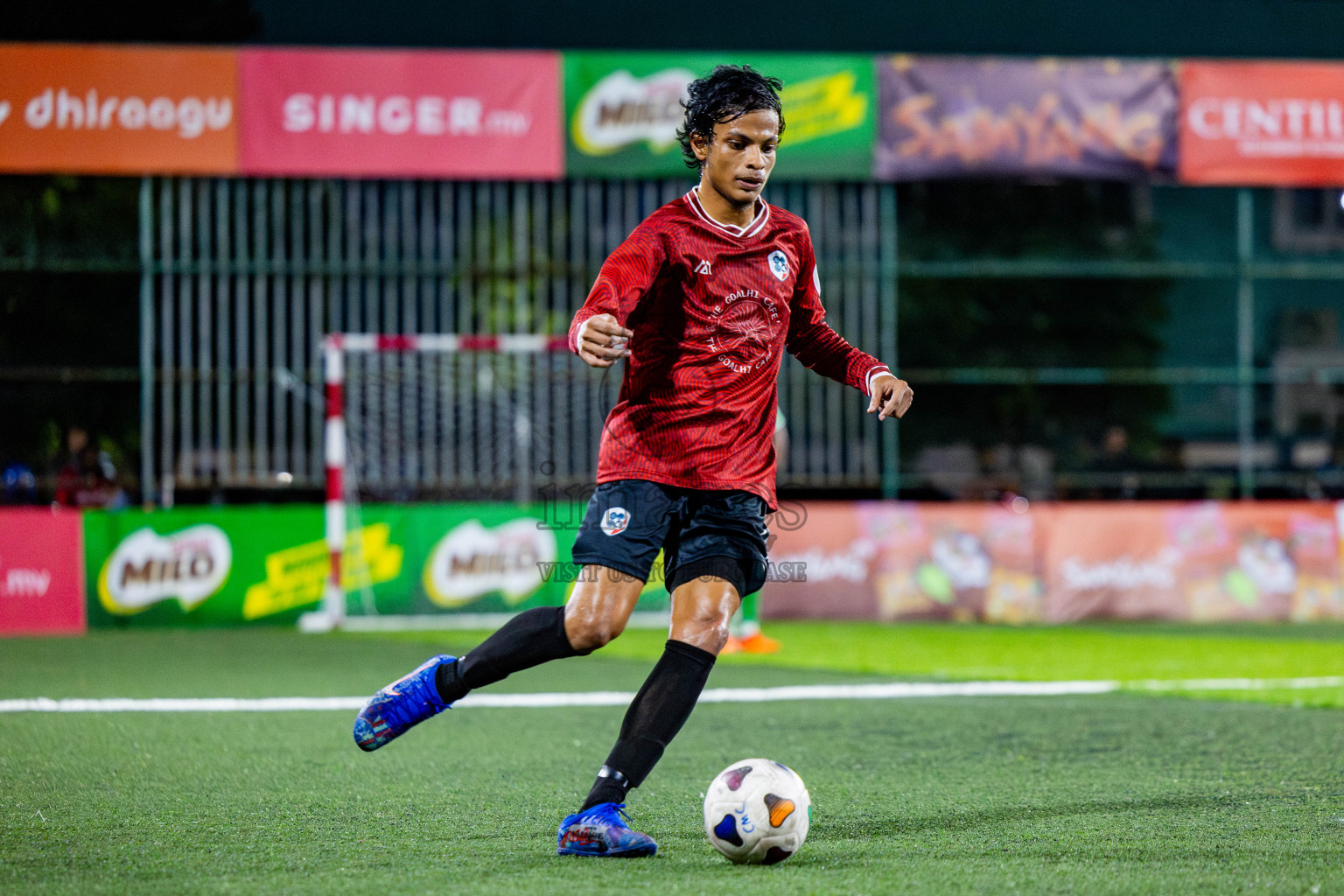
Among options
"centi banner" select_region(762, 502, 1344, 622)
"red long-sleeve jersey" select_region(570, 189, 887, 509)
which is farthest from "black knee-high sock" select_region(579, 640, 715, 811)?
"centi banner" select_region(762, 502, 1344, 622)

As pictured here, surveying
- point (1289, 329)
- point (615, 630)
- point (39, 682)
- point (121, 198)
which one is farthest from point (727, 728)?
point (1289, 329)

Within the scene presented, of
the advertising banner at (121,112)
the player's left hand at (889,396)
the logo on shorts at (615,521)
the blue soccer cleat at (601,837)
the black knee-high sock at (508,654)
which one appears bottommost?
the blue soccer cleat at (601,837)

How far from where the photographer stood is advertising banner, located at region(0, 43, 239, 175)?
538 inches

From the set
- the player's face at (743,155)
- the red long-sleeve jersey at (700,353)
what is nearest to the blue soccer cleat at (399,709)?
the red long-sleeve jersey at (700,353)

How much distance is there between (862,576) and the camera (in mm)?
14211

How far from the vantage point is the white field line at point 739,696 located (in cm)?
771

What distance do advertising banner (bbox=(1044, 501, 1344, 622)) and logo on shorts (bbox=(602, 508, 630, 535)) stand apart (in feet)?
34.7

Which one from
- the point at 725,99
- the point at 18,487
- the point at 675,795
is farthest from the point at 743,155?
the point at 18,487

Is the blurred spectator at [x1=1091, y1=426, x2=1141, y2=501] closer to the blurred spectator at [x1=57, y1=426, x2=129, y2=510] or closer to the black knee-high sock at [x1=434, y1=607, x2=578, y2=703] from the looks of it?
the blurred spectator at [x1=57, y1=426, x2=129, y2=510]

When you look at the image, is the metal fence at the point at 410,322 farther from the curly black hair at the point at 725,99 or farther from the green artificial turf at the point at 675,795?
the curly black hair at the point at 725,99

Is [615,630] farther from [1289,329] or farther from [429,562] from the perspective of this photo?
[1289,329]

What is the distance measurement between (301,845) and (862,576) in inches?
407

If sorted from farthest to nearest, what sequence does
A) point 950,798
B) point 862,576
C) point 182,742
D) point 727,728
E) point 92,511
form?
point 862,576, point 92,511, point 727,728, point 182,742, point 950,798

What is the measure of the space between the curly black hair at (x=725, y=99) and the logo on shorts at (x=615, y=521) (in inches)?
43.0
